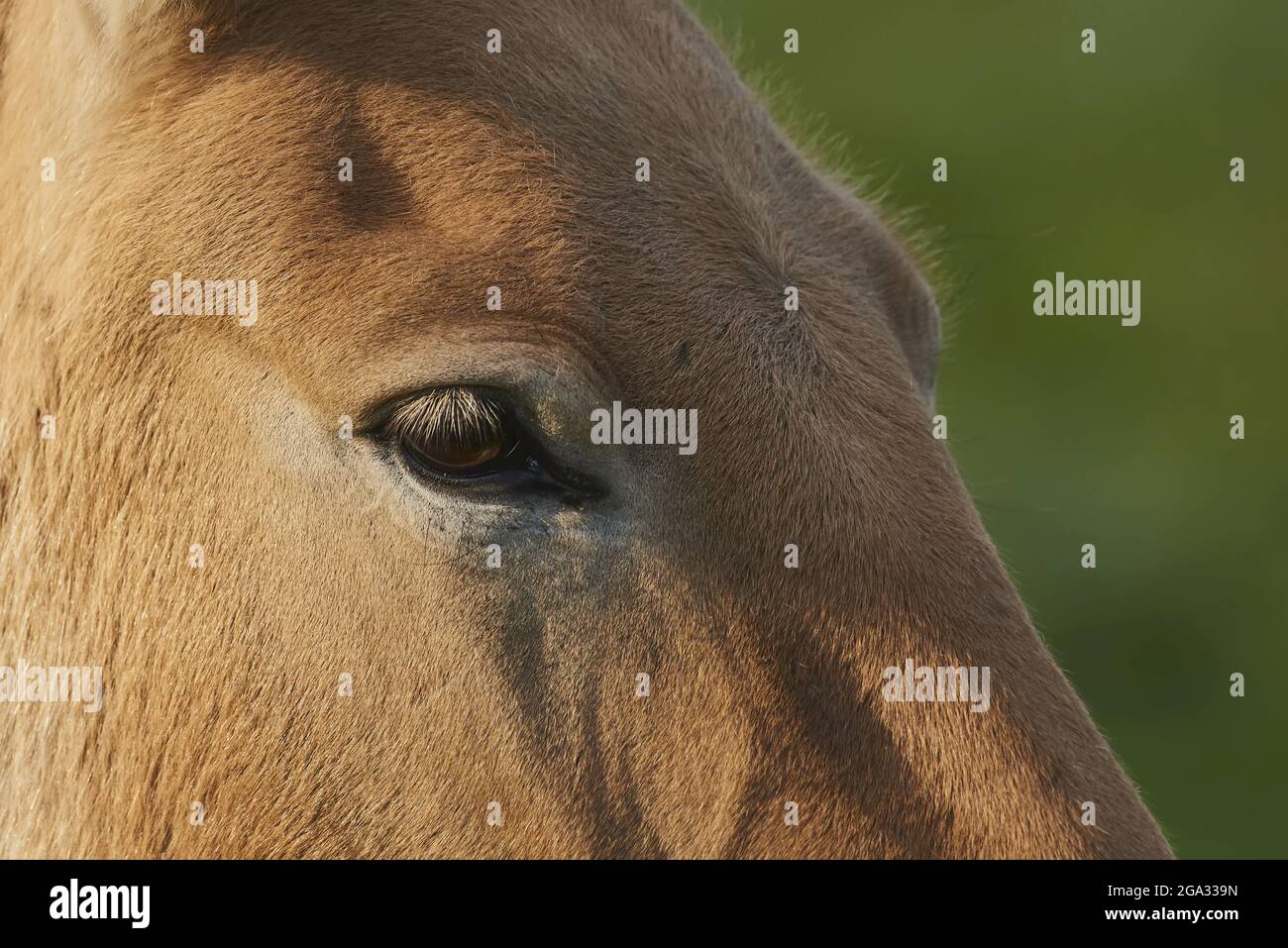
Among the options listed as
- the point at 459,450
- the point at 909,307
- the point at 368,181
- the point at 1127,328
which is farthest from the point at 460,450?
the point at 1127,328

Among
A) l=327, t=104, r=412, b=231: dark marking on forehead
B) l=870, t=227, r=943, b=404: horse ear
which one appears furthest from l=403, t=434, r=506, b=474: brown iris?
l=870, t=227, r=943, b=404: horse ear

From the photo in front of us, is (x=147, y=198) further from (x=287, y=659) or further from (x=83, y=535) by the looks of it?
(x=287, y=659)

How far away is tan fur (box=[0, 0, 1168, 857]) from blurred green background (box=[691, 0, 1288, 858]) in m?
6.18

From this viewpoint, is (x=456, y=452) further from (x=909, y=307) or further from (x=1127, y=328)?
(x=1127, y=328)

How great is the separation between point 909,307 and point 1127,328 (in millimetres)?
9119

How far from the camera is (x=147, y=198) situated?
2.82 meters

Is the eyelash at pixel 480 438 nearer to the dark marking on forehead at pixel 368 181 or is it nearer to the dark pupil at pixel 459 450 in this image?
the dark pupil at pixel 459 450

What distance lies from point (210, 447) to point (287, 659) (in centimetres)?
45

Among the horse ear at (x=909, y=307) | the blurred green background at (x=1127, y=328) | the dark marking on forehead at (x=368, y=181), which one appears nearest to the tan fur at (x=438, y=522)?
the dark marking on forehead at (x=368, y=181)

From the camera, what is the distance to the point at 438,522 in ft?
8.66

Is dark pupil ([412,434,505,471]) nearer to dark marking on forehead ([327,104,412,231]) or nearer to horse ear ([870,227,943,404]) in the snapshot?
dark marking on forehead ([327,104,412,231])

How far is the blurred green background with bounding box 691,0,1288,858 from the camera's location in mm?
9750

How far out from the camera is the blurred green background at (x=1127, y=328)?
9750mm
